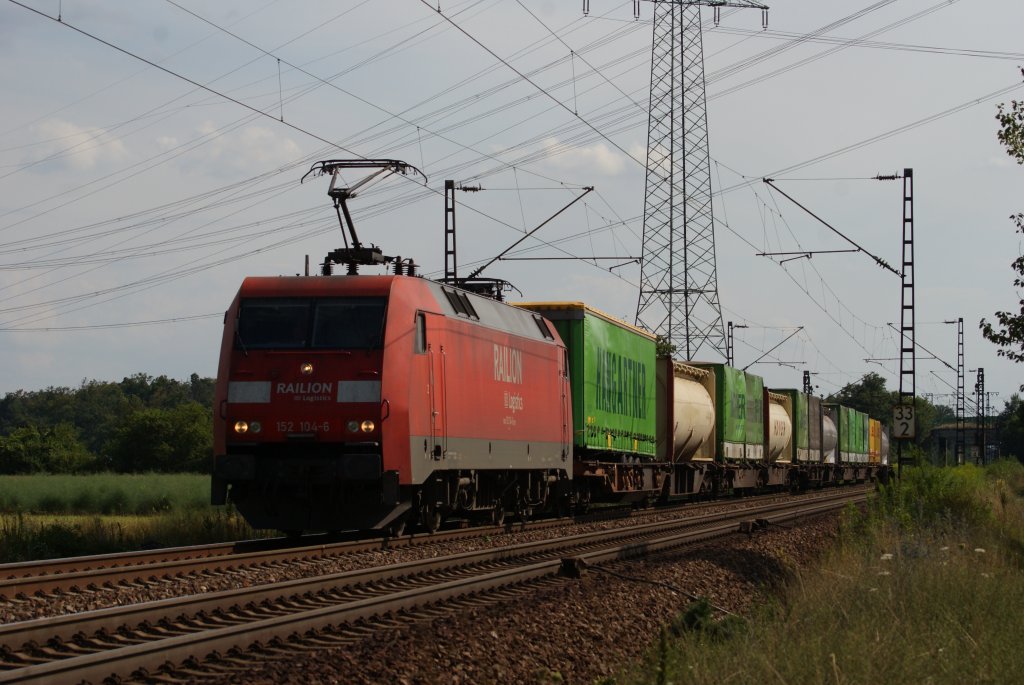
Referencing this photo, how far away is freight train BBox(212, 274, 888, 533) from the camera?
1566 cm

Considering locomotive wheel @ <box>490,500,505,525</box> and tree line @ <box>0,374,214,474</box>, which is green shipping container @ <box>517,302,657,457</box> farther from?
tree line @ <box>0,374,214,474</box>

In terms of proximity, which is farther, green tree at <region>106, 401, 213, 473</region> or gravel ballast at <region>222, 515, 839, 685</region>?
green tree at <region>106, 401, 213, 473</region>

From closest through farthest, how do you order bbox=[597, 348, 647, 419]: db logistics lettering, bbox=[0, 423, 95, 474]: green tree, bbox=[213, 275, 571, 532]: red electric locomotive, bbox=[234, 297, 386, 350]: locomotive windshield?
bbox=[213, 275, 571, 532]: red electric locomotive, bbox=[234, 297, 386, 350]: locomotive windshield, bbox=[597, 348, 647, 419]: db logistics lettering, bbox=[0, 423, 95, 474]: green tree

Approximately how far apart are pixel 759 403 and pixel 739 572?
25.8 meters

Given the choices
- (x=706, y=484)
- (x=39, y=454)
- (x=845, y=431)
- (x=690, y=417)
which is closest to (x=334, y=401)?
(x=690, y=417)

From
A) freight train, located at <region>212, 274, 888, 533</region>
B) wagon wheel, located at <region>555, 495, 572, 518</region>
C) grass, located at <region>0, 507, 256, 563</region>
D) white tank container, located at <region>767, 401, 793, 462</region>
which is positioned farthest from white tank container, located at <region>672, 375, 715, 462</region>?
grass, located at <region>0, 507, 256, 563</region>

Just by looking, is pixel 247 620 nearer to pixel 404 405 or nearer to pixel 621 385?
pixel 404 405

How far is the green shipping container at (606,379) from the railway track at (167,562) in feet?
20.6

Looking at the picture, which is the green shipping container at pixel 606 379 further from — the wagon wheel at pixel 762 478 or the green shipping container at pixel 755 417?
the wagon wheel at pixel 762 478

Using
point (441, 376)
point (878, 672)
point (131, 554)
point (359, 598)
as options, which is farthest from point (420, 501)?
point (878, 672)

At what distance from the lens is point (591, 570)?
46.1ft

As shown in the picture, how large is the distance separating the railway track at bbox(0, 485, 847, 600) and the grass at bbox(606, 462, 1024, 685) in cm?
533

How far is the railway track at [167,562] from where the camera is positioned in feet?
36.8

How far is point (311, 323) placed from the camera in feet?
53.1
